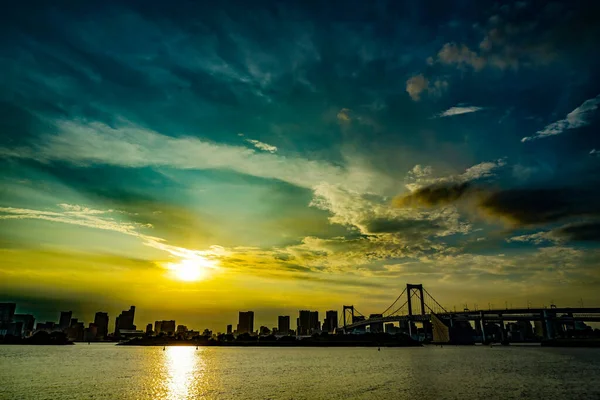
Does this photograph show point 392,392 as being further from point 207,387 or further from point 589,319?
point 589,319

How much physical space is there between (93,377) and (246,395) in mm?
32065

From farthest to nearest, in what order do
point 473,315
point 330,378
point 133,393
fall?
1. point 473,315
2. point 330,378
3. point 133,393

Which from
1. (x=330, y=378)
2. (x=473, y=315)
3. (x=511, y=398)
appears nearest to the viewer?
(x=511, y=398)

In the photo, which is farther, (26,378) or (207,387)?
(26,378)

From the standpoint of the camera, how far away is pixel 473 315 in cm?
18025

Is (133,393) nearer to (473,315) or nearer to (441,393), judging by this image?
(441,393)

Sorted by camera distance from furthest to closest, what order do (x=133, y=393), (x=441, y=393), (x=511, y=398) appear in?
(x=133, y=393)
(x=441, y=393)
(x=511, y=398)

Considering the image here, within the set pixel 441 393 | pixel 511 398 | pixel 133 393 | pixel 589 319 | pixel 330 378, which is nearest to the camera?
pixel 511 398

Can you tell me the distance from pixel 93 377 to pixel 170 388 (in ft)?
57.2

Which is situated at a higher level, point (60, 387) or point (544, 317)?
point (544, 317)

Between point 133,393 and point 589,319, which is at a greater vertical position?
point 589,319

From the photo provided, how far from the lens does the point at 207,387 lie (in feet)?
162

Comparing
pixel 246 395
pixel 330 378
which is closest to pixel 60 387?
pixel 246 395

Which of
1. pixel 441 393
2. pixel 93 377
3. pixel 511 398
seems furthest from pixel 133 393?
pixel 511 398
